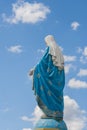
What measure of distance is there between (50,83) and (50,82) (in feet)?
0.14

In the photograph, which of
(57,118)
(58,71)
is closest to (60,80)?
(58,71)

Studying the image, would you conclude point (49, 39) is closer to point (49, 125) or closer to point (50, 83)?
point (50, 83)

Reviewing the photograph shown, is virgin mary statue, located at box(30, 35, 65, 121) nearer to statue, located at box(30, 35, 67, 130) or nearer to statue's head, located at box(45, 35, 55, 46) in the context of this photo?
statue, located at box(30, 35, 67, 130)

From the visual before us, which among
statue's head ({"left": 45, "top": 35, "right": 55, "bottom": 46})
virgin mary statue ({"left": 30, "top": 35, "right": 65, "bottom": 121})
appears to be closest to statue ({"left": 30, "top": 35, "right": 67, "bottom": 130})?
virgin mary statue ({"left": 30, "top": 35, "right": 65, "bottom": 121})

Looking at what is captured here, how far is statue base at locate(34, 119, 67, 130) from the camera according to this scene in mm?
18250

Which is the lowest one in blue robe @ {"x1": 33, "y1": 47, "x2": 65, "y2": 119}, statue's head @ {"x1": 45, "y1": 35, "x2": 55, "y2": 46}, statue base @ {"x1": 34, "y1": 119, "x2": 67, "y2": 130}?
statue base @ {"x1": 34, "y1": 119, "x2": 67, "y2": 130}

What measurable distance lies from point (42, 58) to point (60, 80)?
115cm

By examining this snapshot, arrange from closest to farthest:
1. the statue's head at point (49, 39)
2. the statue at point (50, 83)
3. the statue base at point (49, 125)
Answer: the statue base at point (49, 125), the statue at point (50, 83), the statue's head at point (49, 39)

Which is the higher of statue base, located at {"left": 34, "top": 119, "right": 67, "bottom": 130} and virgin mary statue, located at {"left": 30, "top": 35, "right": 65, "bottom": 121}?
virgin mary statue, located at {"left": 30, "top": 35, "right": 65, "bottom": 121}

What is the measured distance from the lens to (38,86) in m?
18.9

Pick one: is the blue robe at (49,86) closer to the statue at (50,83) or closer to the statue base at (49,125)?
the statue at (50,83)

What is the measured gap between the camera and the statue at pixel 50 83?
18.7 meters

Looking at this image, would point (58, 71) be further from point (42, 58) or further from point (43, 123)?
point (43, 123)

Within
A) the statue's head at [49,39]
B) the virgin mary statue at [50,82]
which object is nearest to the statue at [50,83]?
the virgin mary statue at [50,82]
